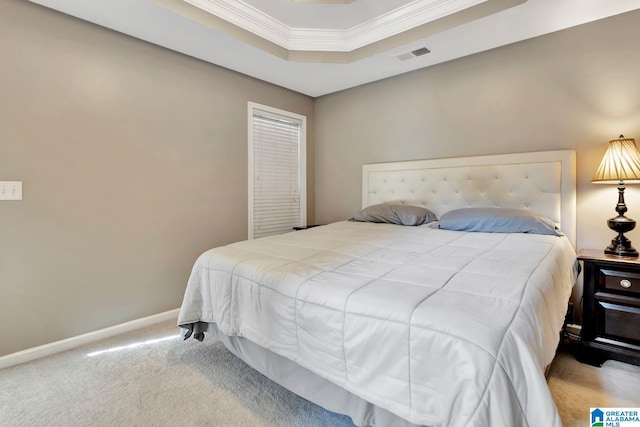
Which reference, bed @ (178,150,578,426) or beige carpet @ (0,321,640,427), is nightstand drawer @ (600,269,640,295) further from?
beige carpet @ (0,321,640,427)

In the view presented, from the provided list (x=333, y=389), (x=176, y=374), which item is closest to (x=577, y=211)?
(x=333, y=389)

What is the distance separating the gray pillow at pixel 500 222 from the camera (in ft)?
7.47

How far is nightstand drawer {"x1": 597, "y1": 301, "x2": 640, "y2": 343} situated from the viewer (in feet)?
6.15

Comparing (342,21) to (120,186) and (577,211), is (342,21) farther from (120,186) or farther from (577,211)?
(577,211)

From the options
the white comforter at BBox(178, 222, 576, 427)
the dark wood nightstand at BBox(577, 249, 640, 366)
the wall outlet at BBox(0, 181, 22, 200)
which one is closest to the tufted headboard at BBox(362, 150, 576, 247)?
the dark wood nightstand at BBox(577, 249, 640, 366)

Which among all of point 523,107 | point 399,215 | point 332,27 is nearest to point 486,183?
point 523,107

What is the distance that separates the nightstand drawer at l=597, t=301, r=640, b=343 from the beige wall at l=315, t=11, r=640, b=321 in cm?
59

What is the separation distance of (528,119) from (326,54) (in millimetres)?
1986

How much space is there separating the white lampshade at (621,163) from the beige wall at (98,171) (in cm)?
321

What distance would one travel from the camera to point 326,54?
9.89 feet

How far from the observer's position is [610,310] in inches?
76.6

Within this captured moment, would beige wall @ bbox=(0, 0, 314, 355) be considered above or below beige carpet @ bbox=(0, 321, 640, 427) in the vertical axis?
above

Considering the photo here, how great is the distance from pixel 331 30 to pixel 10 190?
9.34ft

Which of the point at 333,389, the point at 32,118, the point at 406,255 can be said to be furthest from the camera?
the point at 32,118
